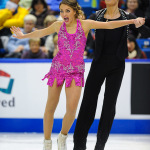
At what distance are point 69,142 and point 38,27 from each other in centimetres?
304

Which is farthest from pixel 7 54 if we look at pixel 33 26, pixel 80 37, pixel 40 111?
pixel 80 37

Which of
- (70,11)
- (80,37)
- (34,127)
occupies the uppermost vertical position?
(70,11)

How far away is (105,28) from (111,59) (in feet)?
1.17

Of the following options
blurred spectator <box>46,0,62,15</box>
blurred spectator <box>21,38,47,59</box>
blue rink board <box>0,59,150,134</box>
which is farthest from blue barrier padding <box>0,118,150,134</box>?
blurred spectator <box>46,0,62,15</box>

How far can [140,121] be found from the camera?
6.21 metres

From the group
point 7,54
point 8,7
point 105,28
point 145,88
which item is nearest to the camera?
point 105,28

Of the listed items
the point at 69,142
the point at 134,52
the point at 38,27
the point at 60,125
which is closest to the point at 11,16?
the point at 38,27

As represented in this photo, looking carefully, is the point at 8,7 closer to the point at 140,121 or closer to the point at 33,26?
the point at 33,26

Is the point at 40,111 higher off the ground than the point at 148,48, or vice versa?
the point at 148,48

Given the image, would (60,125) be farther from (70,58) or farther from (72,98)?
(70,58)

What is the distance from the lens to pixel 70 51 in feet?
12.9

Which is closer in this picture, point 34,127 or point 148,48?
point 34,127

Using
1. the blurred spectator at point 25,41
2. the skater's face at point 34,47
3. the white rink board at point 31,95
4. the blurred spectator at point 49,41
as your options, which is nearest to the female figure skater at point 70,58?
the white rink board at point 31,95

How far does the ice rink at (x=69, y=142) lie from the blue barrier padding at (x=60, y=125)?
0.12 m
